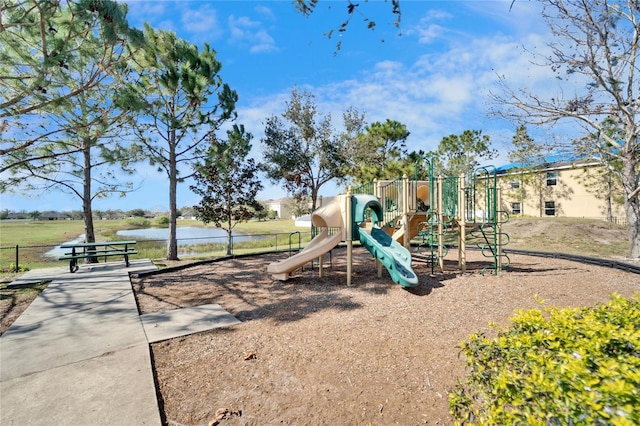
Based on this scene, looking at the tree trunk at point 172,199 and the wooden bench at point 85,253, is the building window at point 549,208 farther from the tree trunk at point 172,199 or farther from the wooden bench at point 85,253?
the wooden bench at point 85,253

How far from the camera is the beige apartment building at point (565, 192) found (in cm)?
1950

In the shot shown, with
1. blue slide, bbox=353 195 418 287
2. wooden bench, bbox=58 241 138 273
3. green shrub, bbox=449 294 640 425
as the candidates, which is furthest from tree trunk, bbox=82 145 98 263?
green shrub, bbox=449 294 640 425

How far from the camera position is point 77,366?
120 inches

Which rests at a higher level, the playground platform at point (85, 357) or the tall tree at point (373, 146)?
the tall tree at point (373, 146)

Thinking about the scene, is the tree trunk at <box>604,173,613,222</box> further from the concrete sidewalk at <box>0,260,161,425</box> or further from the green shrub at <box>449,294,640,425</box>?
the concrete sidewalk at <box>0,260,161,425</box>

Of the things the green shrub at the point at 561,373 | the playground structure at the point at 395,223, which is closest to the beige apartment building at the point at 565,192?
the playground structure at the point at 395,223

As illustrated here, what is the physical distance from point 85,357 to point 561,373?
4.27 meters

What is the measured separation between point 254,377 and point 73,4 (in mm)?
6941

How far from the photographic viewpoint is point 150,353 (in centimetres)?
336

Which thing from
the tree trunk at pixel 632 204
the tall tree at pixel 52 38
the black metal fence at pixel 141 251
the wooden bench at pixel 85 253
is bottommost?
the black metal fence at pixel 141 251

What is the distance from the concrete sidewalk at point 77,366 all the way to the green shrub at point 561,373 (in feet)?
7.68

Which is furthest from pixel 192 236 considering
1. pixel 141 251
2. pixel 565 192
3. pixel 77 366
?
pixel 565 192

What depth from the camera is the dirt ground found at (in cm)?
246

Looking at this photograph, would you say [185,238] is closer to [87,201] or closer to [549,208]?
[87,201]
